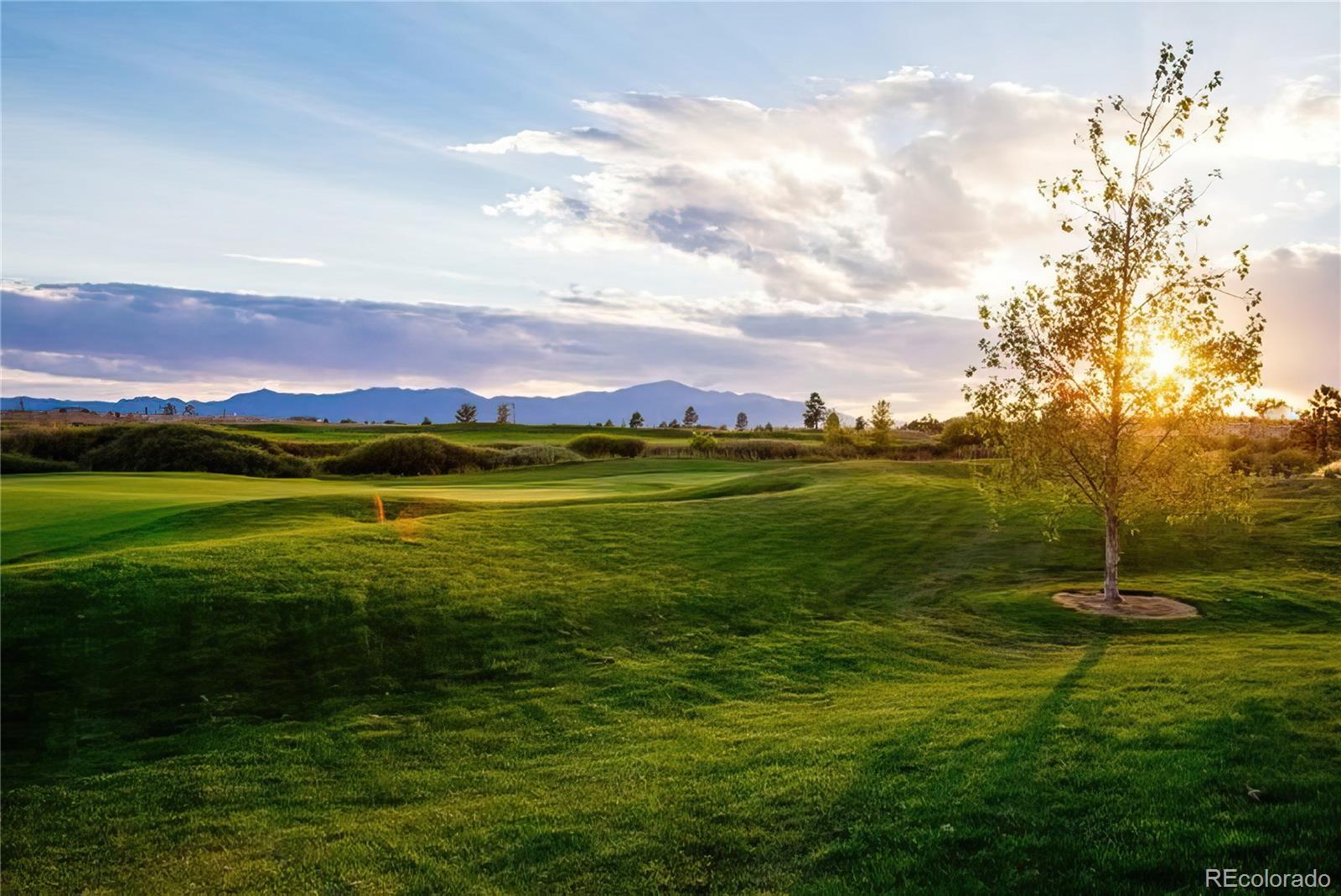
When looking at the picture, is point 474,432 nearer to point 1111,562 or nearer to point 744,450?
point 744,450

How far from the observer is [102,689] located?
536 inches

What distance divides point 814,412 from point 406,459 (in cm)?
12190

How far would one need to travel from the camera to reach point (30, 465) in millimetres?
49562

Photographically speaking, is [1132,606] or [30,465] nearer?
[1132,606]

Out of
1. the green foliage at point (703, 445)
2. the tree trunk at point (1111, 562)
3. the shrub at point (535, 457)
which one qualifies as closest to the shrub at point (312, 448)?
the shrub at point (535, 457)

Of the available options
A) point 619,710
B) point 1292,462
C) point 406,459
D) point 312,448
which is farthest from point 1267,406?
point 312,448

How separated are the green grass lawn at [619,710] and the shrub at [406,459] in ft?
119

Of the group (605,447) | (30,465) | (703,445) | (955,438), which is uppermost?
(955,438)

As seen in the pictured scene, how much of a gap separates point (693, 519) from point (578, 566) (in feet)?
26.5

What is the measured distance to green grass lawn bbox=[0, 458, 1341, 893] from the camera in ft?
26.3

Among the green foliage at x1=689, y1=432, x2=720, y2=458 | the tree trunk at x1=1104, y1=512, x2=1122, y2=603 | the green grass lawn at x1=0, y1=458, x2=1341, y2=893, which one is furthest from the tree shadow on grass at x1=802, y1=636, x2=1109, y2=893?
→ the green foliage at x1=689, y1=432, x2=720, y2=458

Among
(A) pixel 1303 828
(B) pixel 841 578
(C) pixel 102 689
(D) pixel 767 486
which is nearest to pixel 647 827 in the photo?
(A) pixel 1303 828

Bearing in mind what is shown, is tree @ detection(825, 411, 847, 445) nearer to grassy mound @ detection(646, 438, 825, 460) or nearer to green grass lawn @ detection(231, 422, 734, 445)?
grassy mound @ detection(646, 438, 825, 460)

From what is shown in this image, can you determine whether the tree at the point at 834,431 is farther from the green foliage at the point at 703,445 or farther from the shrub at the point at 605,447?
the shrub at the point at 605,447
